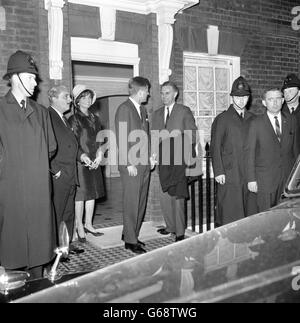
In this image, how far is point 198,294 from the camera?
1524mm

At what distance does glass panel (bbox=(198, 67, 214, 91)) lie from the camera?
7.08 metres

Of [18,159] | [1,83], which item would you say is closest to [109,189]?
[1,83]

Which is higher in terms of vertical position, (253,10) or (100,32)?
(253,10)

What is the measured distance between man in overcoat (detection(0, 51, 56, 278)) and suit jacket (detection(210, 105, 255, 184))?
234 cm

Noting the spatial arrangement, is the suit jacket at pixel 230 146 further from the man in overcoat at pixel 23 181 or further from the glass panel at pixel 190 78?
the man in overcoat at pixel 23 181

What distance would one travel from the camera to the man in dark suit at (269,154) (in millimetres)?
4488

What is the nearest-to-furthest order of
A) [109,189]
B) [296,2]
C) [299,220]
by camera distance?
[299,220] < [296,2] < [109,189]

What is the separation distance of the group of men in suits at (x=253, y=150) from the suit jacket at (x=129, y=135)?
93cm

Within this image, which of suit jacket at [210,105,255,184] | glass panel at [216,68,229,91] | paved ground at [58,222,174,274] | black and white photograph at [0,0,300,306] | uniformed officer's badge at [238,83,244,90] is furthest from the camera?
glass panel at [216,68,229,91]

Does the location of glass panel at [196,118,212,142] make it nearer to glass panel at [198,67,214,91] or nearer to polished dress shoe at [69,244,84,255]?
glass panel at [198,67,214,91]

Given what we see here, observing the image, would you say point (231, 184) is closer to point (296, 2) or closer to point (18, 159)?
point (18, 159)

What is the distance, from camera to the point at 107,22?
19.3 feet

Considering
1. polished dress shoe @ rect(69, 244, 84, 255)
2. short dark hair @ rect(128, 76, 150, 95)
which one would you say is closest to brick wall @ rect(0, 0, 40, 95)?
short dark hair @ rect(128, 76, 150, 95)
